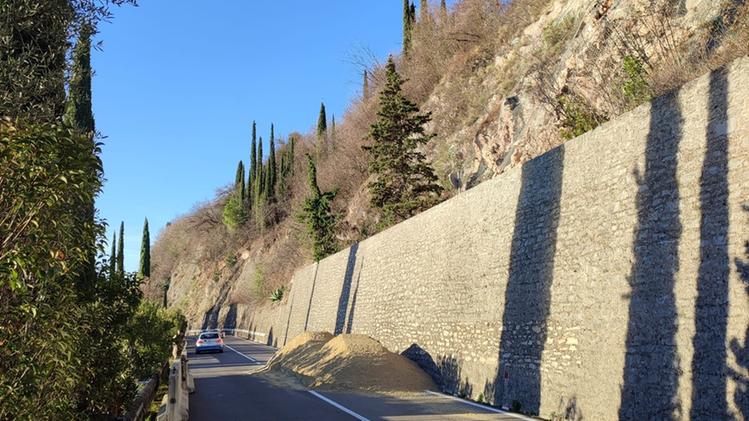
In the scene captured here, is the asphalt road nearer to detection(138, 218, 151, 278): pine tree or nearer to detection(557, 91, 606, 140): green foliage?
detection(557, 91, 606, 140): green foliage

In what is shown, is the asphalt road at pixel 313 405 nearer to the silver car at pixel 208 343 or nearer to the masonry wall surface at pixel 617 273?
the masonry wall surface at pixel 617 273

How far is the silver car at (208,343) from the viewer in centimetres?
3998

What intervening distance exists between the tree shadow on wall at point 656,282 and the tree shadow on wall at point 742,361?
1105 mm

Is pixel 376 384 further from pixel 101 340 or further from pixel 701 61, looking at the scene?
pixel 701 61

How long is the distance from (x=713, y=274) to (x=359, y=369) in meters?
13.0

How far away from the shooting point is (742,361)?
8328 millimetres

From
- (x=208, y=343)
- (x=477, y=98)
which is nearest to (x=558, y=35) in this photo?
(x=477, y=98)

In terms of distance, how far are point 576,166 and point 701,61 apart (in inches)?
143

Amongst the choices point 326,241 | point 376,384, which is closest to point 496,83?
point 326,241

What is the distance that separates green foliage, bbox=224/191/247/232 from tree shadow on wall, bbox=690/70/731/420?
78.6m

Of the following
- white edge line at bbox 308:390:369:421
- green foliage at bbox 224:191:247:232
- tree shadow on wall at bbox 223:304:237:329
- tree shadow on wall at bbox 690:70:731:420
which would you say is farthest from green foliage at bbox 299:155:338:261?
green foliage at bbox 224:191:247:232

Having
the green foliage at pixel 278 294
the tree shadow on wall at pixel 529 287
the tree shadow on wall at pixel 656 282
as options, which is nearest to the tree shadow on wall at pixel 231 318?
the green foliage at pixel 278 294

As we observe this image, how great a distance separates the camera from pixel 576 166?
1298 centimetres

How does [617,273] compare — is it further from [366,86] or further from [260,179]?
[260,179]
